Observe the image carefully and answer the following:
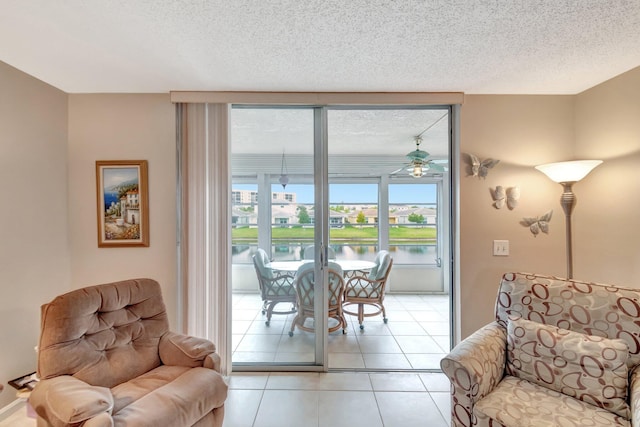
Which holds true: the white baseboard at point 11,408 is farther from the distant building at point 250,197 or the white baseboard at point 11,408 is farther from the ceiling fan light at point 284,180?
the ceiling fan light at point 284,180

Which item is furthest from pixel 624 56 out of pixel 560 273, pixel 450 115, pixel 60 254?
pixel 60 254

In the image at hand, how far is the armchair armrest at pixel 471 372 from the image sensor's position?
1.45m

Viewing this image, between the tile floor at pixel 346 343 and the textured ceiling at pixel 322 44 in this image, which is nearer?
the textured ceiling at pixel 322 44

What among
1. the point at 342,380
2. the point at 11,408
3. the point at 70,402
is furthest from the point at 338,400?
the point at 11,408

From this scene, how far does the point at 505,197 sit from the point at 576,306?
41.0 inches

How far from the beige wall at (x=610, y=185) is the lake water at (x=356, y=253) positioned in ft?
7.41

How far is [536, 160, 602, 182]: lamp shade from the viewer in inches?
79.5

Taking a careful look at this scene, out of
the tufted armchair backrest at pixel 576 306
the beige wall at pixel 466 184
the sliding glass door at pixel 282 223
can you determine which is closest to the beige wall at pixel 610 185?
the beige wall at pixel 466 184

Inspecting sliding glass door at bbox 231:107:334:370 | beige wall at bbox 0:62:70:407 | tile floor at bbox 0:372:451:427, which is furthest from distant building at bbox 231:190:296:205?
tile floor at bbox 0:372:451:427

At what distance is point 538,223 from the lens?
2408 mm

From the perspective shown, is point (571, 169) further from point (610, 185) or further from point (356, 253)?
point (356, 253)

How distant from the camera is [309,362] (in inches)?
102

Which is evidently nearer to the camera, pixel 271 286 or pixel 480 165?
pixel 480 165

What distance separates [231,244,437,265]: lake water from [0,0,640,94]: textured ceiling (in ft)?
4.76
